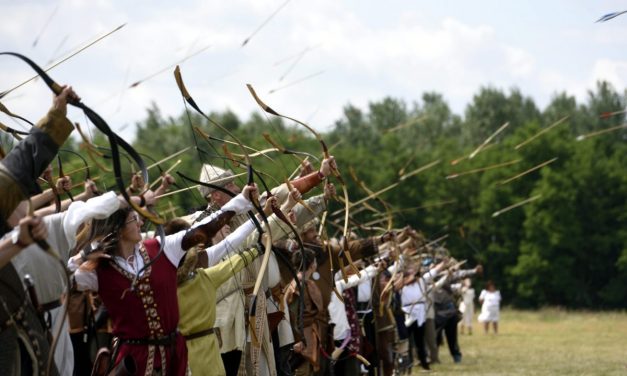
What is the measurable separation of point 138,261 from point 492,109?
77055 mm

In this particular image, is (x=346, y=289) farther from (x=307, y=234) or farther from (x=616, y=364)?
(x=616, y=364)

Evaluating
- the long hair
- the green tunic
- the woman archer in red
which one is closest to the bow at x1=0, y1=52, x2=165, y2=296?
the long hair

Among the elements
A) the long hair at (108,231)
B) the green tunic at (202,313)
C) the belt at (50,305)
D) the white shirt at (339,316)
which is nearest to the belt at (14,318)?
the belt at (50,305)

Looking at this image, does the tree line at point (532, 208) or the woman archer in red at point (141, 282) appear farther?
the tree line at point (532, 208)

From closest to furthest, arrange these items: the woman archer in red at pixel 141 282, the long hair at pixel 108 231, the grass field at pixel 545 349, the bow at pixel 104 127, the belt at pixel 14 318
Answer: the bow at pixel 104 127
the belt at pixel 14 318
the long hair at pixel 108 231
the woman archer in red at pixel 141 282
the grass field at pixel 545 349

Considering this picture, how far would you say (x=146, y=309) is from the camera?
7441 mm

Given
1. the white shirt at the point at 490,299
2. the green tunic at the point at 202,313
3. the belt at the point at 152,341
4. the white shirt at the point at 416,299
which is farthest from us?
the white shirt at the point at 490,299

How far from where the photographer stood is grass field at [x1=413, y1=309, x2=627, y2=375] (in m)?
18.2

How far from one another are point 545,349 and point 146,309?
17906 millimetres

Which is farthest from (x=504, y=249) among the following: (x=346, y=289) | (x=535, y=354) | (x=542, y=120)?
(x=346, y=289)

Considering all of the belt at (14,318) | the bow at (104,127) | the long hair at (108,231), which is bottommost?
the belt at (14,318)

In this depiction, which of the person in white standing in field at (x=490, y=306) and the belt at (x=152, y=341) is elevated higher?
the belt at (x=152, y=341)

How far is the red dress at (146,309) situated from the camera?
7371mm

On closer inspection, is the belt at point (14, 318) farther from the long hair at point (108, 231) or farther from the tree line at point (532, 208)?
the tree line at point (532, 208)
